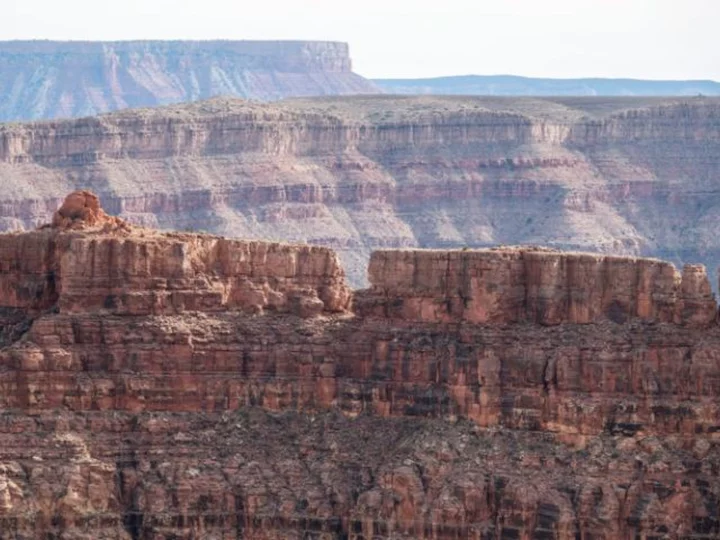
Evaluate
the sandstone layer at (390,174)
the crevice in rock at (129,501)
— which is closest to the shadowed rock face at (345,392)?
the crevice in rock at (129,501)

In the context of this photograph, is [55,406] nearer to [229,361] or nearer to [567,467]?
[229,361]

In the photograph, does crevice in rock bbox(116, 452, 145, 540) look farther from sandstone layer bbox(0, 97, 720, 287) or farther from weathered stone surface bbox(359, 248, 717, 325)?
sandstone layer bbox(0, 97, 720, 287)

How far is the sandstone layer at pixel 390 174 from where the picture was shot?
174 metres

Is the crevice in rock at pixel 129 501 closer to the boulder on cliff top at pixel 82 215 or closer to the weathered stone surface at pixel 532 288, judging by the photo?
the boulder on cliff top at pixel 82 215

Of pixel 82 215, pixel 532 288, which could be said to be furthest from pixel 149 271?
pixel 532 288

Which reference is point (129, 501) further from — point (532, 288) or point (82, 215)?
point (532, 288)

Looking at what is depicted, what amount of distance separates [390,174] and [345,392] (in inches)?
3880

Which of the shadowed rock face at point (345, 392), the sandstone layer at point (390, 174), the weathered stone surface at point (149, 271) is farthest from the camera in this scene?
the sandstone layer at point (390, 174)

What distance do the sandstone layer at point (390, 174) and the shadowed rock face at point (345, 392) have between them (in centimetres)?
7527

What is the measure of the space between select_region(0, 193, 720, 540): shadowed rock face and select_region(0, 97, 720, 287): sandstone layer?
247 feet

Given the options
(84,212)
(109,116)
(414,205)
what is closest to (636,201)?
(414,205)

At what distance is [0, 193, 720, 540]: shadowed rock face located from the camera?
279 feet

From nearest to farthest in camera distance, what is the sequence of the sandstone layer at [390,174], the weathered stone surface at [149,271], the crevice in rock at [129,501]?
the crevice in rock at [129,501] → the weathered stone surface at [149,271] → the sandstone layer at [390,174]

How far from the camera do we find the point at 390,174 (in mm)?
187625
